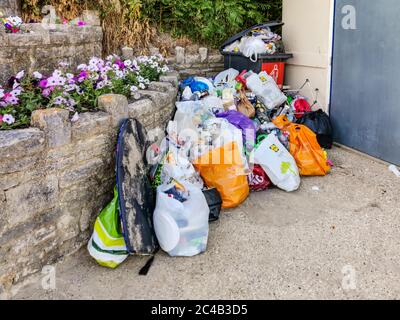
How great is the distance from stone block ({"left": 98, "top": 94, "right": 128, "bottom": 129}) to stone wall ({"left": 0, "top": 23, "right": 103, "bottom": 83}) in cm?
92

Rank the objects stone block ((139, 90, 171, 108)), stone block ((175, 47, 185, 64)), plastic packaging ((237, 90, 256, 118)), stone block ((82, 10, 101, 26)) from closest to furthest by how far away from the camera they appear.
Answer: stone block ((139, 90, 171, 108))
plastic packaging ((237, 90, 256, 118))
stone block ((82, 10, 101, 26))
stone block ((175, 47, 185, 64))

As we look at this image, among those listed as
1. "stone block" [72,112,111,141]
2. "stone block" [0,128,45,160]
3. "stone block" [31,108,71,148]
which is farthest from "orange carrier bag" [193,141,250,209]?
"stone block" [0,128,45,160]

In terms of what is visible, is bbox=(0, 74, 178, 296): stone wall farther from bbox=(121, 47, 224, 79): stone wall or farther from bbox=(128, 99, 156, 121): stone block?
bbox=(121, 47, 224, 79): stone wall

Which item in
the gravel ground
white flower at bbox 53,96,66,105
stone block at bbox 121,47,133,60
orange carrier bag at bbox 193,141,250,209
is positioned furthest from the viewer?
stone block at bbox 121,47,133,60

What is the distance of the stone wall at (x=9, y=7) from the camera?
15.3ft

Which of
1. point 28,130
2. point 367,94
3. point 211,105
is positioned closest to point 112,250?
point 28,130

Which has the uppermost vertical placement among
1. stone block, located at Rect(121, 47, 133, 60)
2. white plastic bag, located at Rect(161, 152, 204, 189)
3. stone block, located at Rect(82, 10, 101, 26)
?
stone block, located at Rect(82, 10, 101, 26)

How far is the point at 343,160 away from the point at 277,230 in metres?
1.88

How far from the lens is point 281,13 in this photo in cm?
636

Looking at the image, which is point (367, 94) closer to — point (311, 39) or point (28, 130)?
point (311, 39)

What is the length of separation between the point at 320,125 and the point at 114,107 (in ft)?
9.01

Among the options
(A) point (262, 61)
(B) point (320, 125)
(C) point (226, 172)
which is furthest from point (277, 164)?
(A) point (262, 61)

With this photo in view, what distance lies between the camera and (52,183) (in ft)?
8.79

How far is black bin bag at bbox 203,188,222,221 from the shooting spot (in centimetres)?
344
